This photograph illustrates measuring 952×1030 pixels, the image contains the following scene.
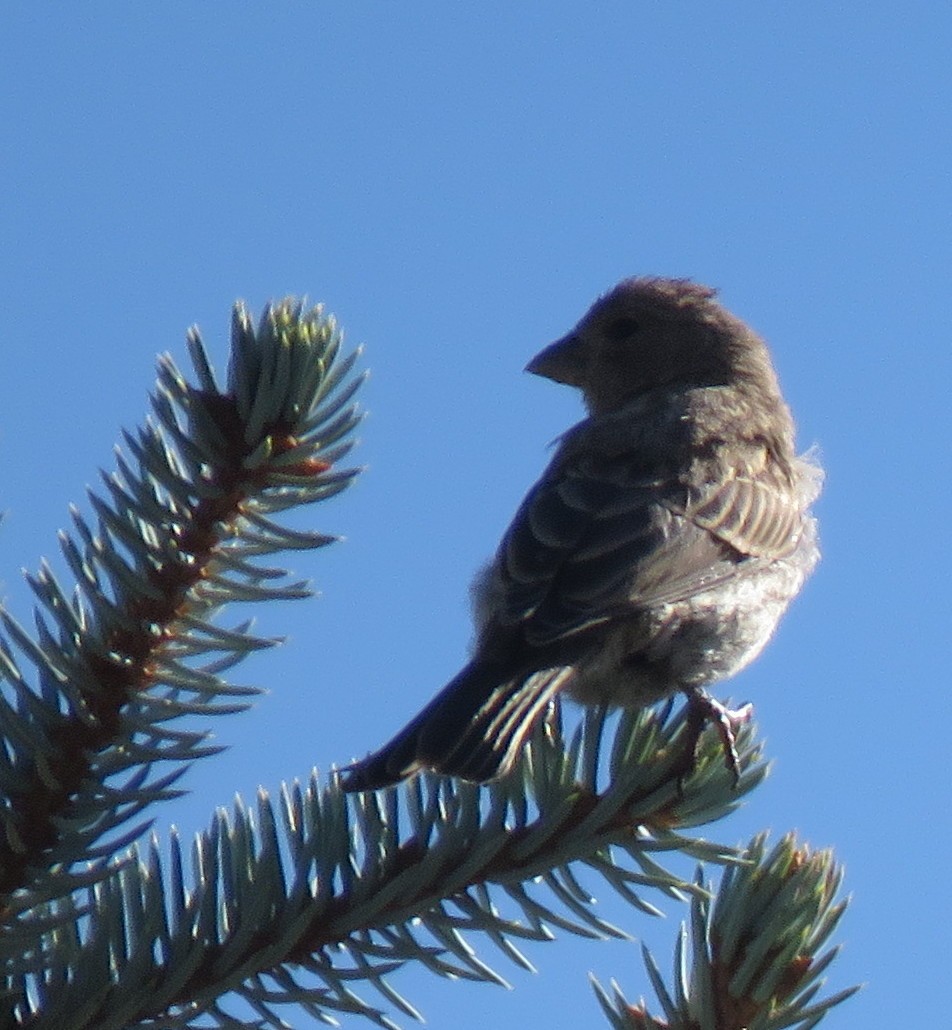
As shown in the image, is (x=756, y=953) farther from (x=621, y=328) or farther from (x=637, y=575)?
(x=621, y=328)

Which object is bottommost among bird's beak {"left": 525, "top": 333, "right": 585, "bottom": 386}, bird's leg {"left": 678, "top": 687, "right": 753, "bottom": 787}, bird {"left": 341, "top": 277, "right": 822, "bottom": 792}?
bird's leg {"left": 678, "top": 687, "right": 753, "bottom": 787}

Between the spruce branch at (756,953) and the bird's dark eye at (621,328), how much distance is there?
14.1 ft

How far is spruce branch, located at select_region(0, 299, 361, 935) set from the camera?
1.45 metres

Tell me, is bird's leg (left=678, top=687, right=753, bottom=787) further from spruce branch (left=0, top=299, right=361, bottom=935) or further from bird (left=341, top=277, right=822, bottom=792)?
spruce branch (left=0, top=299, right=361, bottom=935)

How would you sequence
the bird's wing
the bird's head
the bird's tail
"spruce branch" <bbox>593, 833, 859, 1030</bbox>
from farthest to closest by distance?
the bird's head, the bird's wing, the bird's tail, "spruce branch" <bbox>593, 833, 859, 1030</bbox>

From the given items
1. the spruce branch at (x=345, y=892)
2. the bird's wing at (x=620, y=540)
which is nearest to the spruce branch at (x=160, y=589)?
the spruce branch at (x=345, y=892)

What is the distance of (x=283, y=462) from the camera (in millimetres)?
1482

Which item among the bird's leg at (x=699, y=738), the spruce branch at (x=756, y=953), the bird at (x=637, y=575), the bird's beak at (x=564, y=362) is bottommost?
the spruce branch at (x=756, y=953)

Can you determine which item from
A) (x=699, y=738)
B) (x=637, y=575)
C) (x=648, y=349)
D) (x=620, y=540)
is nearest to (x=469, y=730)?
(x=699, y=738)

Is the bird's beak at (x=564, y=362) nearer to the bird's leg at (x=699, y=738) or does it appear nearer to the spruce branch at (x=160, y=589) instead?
the bird's leg at (x=699, y=738)

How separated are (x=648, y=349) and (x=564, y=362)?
0.33 m

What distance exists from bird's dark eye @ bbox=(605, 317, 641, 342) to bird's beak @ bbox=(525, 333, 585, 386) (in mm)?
126

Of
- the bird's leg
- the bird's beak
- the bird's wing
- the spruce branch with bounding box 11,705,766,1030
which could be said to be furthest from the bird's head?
the spruce branch with bounding box 11,705,766,1030

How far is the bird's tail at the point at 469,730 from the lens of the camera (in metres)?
1.78
